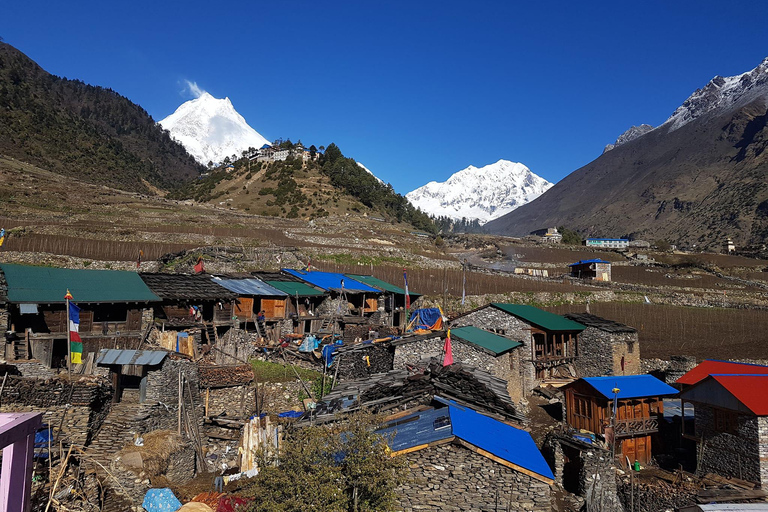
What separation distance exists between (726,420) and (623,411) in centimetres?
→ 350

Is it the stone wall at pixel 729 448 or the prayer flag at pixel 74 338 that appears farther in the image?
the prayer flag at pixel 74 338

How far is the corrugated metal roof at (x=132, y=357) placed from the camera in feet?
54.1

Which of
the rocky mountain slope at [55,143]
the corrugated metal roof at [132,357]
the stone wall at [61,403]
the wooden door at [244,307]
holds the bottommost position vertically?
the stone wall at [61,403]

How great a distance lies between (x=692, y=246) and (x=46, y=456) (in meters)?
141

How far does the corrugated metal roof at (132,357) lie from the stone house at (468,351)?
30.6 feet

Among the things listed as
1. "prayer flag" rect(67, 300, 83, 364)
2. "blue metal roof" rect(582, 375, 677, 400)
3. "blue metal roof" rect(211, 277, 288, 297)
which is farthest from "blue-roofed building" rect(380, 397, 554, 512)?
"blue metal roof" rect(211, 277, 288, 297)

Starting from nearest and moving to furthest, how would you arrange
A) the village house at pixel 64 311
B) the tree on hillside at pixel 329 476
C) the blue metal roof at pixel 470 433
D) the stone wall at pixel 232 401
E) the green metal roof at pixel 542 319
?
the tree on hillside at pixel 329 476, the blue metal roof at pixel 470 433, the village house at pixel 64 311, the stone wall at pixel 232 401, the green metal roof at pixel 542 319

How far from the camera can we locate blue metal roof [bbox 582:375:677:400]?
19.0 meters

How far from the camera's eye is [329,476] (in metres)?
9.40

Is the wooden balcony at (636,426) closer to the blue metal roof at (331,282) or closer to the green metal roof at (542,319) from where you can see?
the green metal roof at (542,319)

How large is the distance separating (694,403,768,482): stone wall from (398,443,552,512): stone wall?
911 cm

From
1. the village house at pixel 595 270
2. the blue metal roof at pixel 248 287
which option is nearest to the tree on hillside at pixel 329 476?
the blue metal roof at pixel 248 287

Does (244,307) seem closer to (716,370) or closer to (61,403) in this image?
(61,403)

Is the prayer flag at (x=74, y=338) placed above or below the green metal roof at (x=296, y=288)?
below
